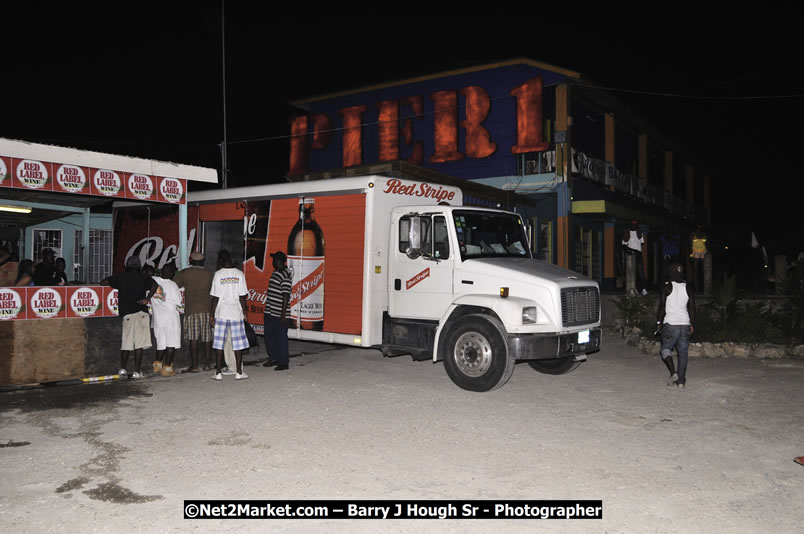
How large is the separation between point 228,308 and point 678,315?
6208mm

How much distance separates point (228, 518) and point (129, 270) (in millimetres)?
5921

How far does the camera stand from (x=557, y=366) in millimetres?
9938

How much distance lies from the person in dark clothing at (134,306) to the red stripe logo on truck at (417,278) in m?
3.69

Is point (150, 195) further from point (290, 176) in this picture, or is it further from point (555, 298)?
point (290, 176)

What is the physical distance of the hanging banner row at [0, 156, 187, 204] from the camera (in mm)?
8875

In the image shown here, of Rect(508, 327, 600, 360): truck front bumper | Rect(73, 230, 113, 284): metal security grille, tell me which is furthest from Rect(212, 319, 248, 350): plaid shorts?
Rect(73, 230, 113, 284): metal security grille

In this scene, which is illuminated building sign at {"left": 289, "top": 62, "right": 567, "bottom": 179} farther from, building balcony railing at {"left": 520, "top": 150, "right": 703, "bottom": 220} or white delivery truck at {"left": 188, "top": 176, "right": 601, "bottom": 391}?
white delivery truck at {"left": 188, "top": 176, "right": 601, "bottom": 391}

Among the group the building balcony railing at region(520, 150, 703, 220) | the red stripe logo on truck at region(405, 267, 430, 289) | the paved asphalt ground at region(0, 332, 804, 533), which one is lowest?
the paved asphalt ground at region(0, 332, 804, 533)

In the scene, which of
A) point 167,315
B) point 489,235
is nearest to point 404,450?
point 489,235

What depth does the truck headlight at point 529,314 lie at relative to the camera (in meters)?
8.38

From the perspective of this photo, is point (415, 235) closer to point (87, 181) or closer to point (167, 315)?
point (167, 315)

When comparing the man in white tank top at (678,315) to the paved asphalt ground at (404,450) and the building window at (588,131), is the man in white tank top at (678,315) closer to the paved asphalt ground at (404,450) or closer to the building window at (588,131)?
the paved asphalt ground at (404,450)

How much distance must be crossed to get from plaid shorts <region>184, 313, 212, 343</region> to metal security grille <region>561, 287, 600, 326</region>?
5.30m

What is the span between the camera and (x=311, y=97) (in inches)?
1018
